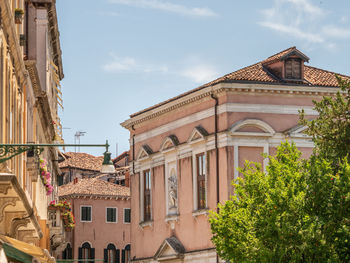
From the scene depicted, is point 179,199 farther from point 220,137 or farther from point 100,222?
point 100,222

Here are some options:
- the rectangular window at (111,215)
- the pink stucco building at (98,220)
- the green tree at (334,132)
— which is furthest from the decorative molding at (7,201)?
the rectangular window at (111,215)

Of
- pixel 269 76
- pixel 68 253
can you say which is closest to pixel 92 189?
pixel 68 253

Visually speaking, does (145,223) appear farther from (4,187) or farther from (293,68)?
(4,187)

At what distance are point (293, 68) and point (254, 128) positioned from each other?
3.27 meters

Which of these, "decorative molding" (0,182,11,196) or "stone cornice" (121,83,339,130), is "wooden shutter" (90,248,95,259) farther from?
"decorative molding" (0,182,11,196)

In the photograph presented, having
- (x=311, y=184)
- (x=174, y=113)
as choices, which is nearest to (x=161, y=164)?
(x=174, y=113)

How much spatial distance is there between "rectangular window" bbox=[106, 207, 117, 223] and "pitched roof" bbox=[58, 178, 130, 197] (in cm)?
103

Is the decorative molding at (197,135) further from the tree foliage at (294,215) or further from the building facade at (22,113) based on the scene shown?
the tree foliage at (294,215)

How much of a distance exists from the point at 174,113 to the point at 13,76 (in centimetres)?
2331

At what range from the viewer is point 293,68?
40.7 metres

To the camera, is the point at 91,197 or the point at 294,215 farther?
the point at 91,197

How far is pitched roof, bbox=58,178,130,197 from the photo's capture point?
232ft

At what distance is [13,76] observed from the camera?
65.9 feet

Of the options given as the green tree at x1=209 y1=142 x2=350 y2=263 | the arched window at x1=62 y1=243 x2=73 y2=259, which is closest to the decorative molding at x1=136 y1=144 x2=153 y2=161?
the green tree at x1=209 y1=142 x2=350 y2=263
